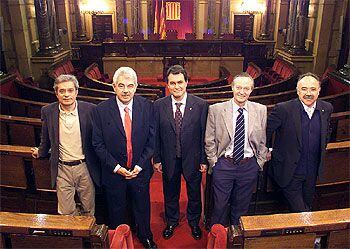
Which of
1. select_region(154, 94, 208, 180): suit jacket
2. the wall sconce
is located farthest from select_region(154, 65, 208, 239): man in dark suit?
the wall sconce

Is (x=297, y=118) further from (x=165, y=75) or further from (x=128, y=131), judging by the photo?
(x=165, y=75)

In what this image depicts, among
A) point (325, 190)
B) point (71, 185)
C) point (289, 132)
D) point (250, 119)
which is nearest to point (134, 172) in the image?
point (71, 185)

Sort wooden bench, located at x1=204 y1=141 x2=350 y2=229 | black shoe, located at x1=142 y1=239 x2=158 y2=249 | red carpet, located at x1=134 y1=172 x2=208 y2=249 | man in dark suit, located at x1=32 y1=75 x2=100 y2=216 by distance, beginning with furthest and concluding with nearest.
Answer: wooden bench, located at x1=204 y1=141 x2=350 y2=229 → red carpet, located at x1=134 y1=172 x2=208 y2=249 → black shoe, located at x1=142 y1=239 x2=158 y2=249 → man in dark suit, located at x1=32 y1=75 x2=100 y2=216

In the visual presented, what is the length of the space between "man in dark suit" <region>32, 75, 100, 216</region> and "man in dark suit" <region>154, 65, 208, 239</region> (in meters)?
0.58

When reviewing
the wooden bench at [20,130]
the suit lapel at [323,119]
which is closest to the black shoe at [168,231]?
the suit lapel at [323,119]

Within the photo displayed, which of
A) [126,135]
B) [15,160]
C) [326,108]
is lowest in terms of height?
[15,160]

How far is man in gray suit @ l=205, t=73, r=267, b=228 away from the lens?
270 centimetres

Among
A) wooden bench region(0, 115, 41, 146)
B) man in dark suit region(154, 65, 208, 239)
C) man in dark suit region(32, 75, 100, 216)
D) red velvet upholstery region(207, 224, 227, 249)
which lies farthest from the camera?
wooden bench region(0, 115, 41, 146)

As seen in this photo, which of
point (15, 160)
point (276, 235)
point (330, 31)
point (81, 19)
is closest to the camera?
point (276, 235)

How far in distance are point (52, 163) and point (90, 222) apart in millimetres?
997

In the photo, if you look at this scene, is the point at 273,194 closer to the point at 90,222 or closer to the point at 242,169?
the point at 242,169

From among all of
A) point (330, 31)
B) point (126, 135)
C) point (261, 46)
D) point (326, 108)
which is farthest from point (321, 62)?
point (126, 135)

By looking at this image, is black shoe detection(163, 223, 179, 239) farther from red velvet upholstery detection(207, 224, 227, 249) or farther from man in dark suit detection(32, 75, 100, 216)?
red velvet upholstery detection(207, 224, 227, 249)

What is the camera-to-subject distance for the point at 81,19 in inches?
523
